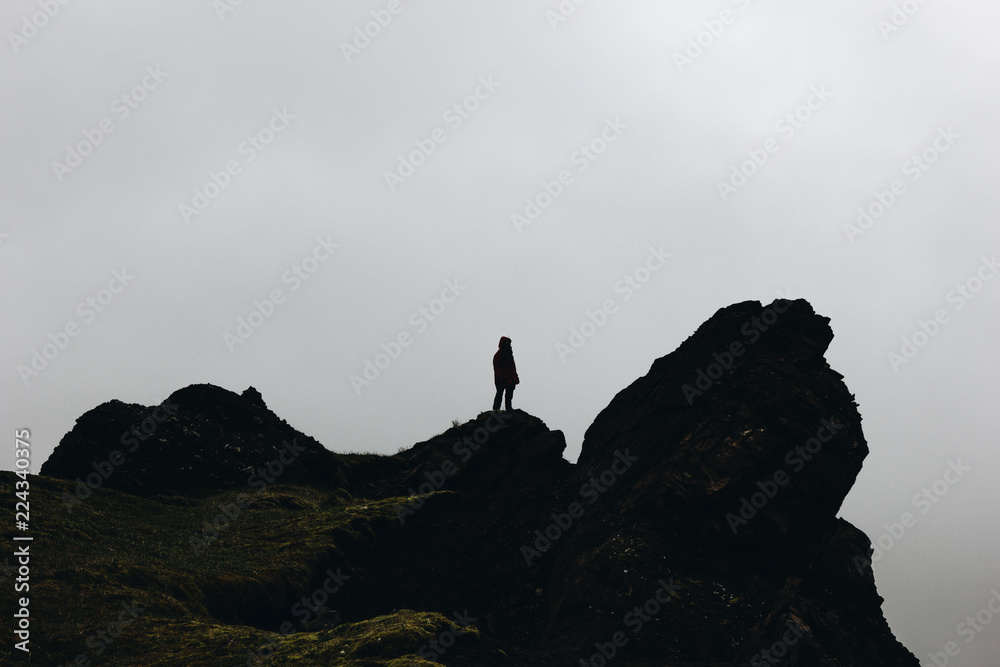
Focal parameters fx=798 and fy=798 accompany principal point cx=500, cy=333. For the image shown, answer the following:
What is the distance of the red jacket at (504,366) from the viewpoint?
35031 millimetres

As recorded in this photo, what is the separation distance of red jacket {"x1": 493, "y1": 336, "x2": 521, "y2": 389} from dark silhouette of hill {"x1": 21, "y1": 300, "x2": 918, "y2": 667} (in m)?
3.45

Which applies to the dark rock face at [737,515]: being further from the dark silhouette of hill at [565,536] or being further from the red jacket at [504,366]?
the red jacket at [504,366]

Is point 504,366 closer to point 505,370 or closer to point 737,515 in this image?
point 505,370

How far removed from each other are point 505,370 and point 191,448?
13329 mm

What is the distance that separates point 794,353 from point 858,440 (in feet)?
11.7

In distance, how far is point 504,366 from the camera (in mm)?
35344

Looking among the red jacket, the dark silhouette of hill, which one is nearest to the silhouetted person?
the red jacket

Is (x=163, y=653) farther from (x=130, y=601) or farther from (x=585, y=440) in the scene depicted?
(x=585, y=440)

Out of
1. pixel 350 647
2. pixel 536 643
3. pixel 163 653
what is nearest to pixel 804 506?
pixel 536 643

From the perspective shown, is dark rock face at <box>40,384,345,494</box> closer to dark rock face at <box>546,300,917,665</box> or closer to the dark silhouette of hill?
the dark silhouette of hill

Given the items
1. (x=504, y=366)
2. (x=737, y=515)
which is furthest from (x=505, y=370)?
(x=737, y=515)

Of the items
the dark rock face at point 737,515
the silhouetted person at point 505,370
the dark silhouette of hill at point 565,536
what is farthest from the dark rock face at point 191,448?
the dark rock face at point 737,515

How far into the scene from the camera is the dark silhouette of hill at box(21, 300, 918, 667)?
1778cm

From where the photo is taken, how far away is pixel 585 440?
102 ft
